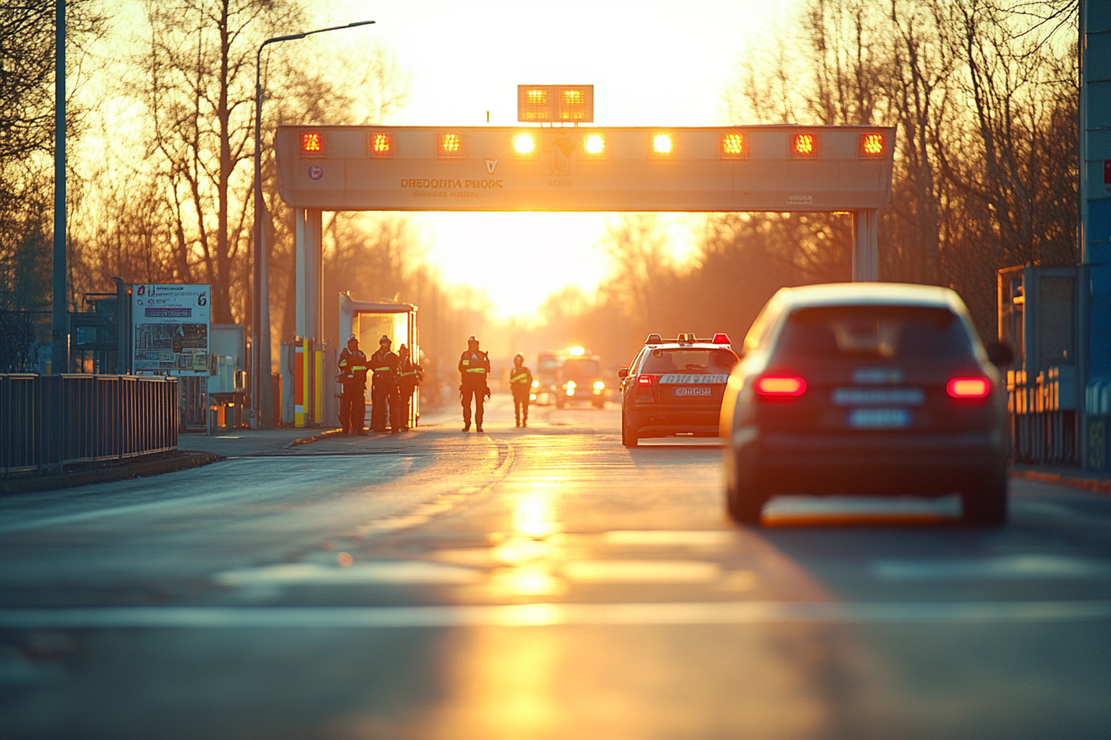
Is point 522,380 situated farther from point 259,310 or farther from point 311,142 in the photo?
point 311,142

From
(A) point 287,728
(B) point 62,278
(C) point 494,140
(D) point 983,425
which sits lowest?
(A) point 287,728

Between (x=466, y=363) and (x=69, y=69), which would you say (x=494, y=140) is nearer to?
(x=466, y=363)

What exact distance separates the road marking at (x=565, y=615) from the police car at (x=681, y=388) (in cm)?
1457

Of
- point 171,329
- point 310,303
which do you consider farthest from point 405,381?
point 171,329

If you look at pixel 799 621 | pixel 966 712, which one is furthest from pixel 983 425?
pixel 966 712

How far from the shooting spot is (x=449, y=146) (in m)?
33.3

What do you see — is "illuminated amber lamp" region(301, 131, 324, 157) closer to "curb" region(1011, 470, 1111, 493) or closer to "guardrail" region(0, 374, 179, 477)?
"guardrail" region(0, 374, 179, 477)

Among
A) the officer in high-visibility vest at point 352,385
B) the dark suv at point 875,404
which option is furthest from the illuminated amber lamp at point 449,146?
the dark suv at point 875,404

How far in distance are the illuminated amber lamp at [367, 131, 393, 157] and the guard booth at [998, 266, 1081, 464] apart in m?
18.0

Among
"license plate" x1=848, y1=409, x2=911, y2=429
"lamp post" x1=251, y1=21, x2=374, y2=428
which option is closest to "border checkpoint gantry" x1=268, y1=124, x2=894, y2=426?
"lamp post" x1=251, y1=21, x2=374, y2=428

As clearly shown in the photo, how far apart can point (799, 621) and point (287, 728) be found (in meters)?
2.76

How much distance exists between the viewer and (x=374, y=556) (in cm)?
951

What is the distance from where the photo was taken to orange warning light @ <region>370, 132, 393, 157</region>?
3312cm

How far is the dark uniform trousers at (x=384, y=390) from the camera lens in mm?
30031
